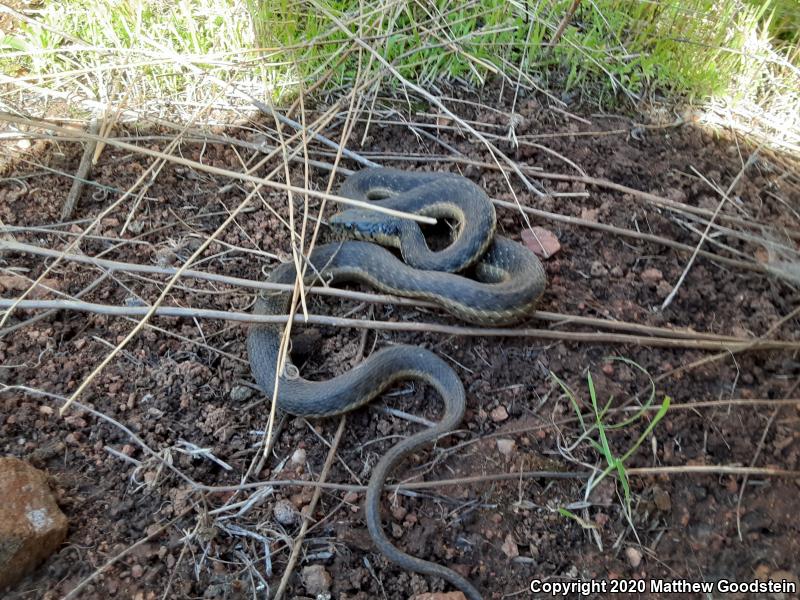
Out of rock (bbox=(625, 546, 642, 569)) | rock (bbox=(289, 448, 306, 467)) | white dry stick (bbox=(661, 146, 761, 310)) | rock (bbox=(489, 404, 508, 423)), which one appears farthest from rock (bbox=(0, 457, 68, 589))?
white dry stick (bbox=(661, 146, 761, 310))

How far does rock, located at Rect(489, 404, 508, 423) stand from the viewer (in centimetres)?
258

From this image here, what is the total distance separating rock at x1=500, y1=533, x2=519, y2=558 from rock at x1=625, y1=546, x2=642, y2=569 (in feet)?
1.41

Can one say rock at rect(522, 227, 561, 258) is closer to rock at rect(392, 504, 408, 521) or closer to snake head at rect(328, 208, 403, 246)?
snake head at rect(328, 208, 403, 246)

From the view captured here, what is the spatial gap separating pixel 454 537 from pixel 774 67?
4.09m

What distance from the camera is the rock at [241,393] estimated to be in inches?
107

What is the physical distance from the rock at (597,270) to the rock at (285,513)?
6.57ft

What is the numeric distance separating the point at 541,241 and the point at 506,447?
130cm

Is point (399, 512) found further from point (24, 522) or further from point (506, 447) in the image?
point (24, 522)

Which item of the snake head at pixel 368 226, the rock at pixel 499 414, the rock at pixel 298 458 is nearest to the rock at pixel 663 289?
the rock at pixel 499 414

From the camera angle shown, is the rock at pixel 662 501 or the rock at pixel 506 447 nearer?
the rock at pixel 662 501

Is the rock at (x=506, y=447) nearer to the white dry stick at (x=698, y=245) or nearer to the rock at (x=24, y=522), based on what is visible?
the white dry stick at (x=698, y=245)

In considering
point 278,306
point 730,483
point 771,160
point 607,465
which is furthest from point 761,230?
point 278,306

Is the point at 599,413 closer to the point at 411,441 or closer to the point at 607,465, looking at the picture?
the point at 607,465

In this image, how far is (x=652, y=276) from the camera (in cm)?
307
